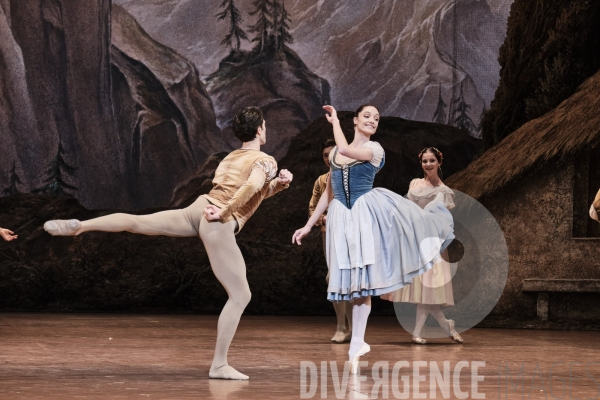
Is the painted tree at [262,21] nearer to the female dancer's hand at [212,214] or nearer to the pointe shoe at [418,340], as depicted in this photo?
the pointe shoe at [418,340]

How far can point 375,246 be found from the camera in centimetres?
618

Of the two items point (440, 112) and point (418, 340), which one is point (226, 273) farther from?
point (440, 112)

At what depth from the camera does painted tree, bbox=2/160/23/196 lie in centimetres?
1345

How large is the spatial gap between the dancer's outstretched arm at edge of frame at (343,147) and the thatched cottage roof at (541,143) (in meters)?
4.20

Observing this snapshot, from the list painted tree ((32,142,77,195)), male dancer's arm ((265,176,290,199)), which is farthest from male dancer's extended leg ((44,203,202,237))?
painted tree ((32,142,77,195))

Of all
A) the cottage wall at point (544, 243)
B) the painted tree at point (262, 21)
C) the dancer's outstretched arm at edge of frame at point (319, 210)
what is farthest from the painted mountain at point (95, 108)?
the dancer's outstretched arm at edge of frame at point (319, 210)

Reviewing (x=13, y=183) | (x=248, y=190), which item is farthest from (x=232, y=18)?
(x=248, y=190)

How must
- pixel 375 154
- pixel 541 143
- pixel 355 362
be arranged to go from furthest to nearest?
pixel 541 143
pixel 375 154
pixel 355 362

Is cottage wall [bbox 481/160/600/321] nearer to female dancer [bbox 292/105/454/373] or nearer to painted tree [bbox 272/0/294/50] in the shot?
female dancer [bbox 292/105/454/373]

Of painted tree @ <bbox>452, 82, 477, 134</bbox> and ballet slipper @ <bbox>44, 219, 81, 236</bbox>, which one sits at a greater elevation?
painted tree @ <bbox>452, 82, 477, 134</bbox>

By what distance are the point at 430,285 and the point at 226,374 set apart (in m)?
3.43

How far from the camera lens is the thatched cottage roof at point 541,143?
977 centimetres

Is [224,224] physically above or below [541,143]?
below

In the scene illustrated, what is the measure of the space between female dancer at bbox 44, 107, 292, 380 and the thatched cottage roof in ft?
16.7
